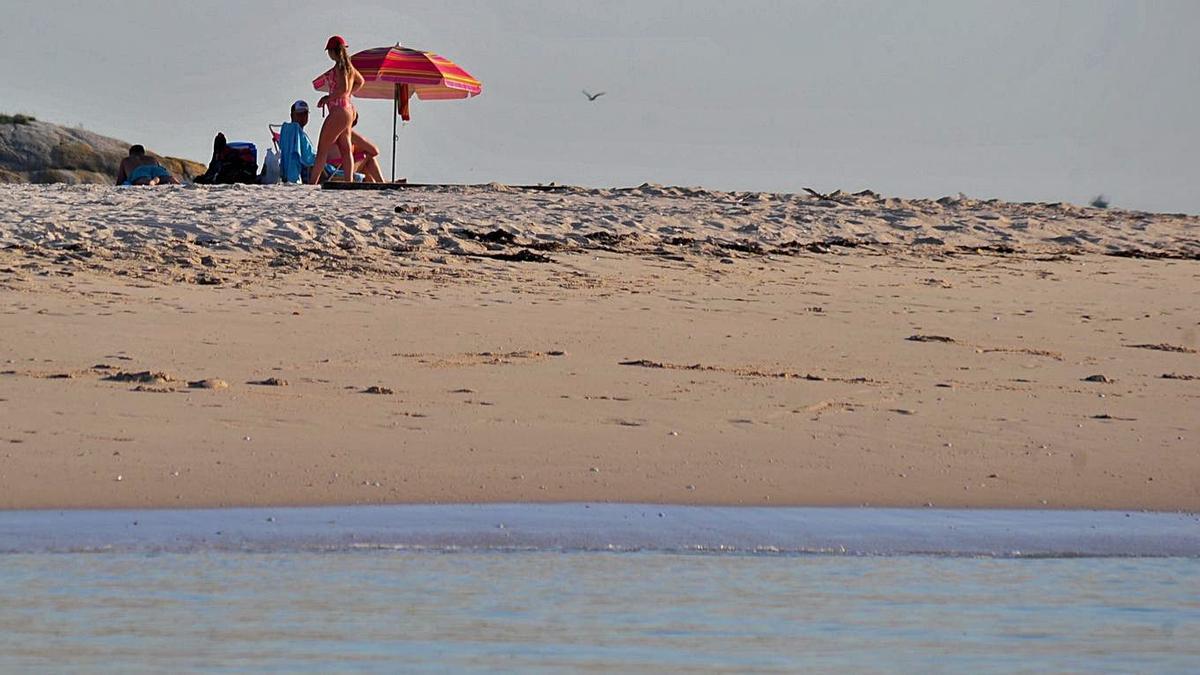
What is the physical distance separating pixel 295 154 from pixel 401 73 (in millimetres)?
3131

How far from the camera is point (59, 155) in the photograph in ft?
79.8

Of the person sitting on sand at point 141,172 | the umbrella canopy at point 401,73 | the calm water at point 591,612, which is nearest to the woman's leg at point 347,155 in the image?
the person sitting on sand at point 141,172

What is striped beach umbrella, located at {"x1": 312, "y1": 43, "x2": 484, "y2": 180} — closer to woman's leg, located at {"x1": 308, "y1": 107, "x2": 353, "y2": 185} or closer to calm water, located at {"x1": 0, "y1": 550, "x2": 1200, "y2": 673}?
woman's leg, located at {"x1": 308, "y1": 107, "x2": 353, "y2": 185}

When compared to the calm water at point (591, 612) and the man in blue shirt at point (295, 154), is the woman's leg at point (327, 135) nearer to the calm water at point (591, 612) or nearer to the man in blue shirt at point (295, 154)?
the man in blue shirt at point (295, 154)

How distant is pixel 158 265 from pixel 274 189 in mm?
2802

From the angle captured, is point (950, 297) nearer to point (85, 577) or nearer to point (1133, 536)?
point (1133, 536)

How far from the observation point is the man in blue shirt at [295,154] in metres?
13.5

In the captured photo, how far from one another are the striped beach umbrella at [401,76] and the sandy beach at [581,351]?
4604 millimetres

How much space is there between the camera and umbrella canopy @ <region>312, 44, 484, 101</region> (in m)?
16.3

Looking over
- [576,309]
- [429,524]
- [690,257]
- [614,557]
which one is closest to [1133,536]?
[614,557]

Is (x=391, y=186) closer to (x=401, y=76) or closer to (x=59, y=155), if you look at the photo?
(x=401, y=76)

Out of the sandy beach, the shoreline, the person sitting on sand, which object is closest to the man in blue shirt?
the person sitting on sand

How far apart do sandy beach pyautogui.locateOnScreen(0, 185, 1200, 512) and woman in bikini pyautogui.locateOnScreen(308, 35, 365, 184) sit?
87 cm

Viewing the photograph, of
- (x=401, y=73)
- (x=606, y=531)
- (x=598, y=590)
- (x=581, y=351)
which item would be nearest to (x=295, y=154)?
(x=401, y=73)
